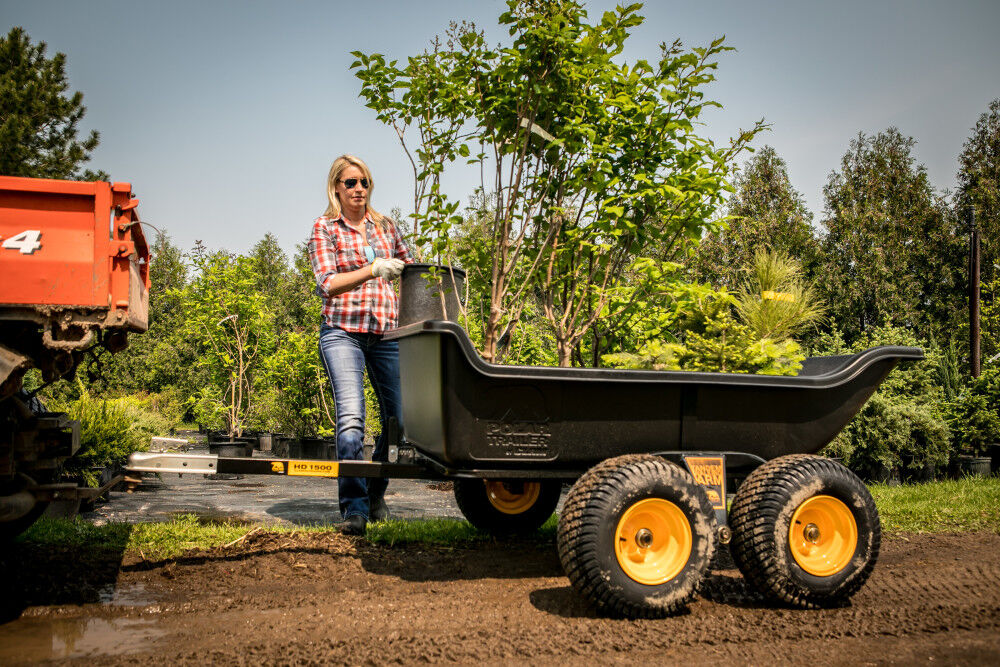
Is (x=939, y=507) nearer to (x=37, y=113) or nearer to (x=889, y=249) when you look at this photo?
(x=889, y=249)

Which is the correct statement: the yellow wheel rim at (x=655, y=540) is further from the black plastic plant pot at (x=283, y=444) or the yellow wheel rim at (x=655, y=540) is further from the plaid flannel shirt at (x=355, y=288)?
the black plastic plant pot at (x=283, y=444)

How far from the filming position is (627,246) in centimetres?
426

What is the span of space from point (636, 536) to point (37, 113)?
17.8 metres

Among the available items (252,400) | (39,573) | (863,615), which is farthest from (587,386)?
(252,400)

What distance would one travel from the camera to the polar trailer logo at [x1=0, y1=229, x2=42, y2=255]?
2619 millimetres

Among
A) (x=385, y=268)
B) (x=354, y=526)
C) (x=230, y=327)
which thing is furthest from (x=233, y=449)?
(x=385, y=268)

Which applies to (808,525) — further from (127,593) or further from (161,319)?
(161,319)

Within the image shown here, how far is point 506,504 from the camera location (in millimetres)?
3961

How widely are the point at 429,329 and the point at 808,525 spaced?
1734 millimetres

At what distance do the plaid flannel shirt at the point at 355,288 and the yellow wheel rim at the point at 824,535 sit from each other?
2.30m

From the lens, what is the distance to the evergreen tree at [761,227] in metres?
14.2

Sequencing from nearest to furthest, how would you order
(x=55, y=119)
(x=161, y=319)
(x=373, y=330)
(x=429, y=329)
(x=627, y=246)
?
(x=429, y=329) → (x=373, y=330) → (x=627, y=246) → (x=55, y=119) → (x=161, y=319)

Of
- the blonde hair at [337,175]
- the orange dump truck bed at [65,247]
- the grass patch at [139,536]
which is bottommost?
the grass patch at [139,536]

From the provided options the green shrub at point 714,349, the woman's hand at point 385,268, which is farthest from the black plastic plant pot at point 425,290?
the green shrub at point 714,349
